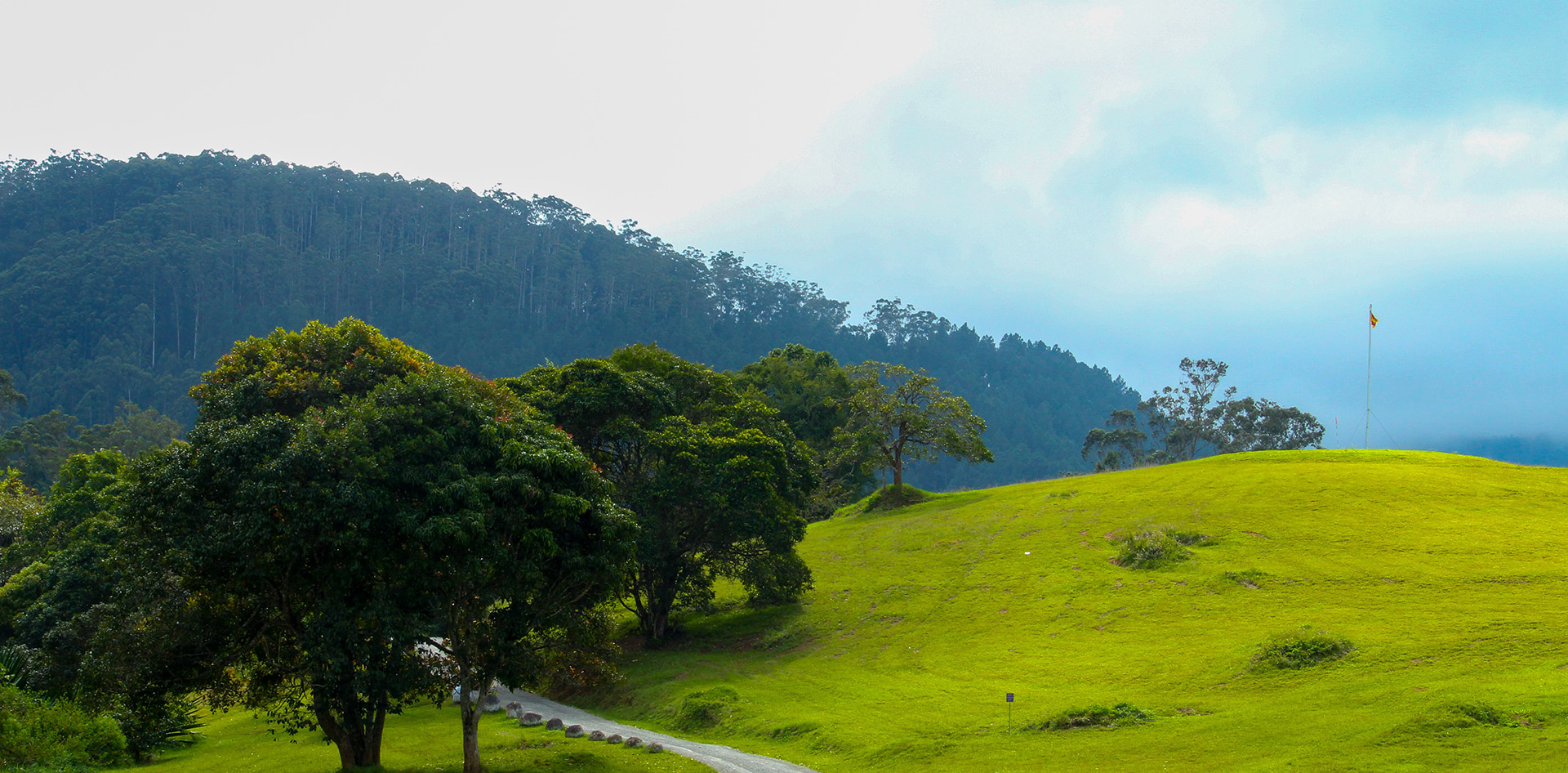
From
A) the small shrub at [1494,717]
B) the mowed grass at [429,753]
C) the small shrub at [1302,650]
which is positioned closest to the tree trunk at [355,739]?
the mowed grass at [429,753]

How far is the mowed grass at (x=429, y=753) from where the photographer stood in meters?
24.2

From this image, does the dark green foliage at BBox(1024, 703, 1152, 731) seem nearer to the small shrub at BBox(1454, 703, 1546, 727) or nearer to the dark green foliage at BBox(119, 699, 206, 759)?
the small shrub at BBox(1454, 703, 1546, 727)

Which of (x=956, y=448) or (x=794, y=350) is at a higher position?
(x=794, y=350)

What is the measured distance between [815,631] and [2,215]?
7353 inches

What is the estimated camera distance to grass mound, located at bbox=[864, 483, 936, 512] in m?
62.3

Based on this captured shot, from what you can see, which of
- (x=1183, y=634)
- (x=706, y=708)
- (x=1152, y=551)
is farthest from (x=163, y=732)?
(x=1152, y=551)

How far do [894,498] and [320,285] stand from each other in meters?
138

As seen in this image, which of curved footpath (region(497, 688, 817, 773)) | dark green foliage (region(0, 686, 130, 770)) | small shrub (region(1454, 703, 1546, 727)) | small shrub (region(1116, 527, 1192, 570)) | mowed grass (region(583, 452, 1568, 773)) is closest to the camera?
small shrub (region(1454, 703, 1546, 727))

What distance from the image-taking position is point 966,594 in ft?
132

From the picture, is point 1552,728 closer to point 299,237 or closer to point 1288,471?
point 1288,471

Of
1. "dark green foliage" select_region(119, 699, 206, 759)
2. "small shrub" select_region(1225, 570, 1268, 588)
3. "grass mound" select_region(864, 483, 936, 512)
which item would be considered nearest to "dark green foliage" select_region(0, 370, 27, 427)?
"dark green foliage" select_region(119, 699, 206, 759)

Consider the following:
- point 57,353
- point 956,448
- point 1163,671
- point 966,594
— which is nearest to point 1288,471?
point 956,448

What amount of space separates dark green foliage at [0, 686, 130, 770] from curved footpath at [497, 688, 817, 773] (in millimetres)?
11341

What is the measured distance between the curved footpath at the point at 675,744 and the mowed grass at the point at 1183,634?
3.14ft
